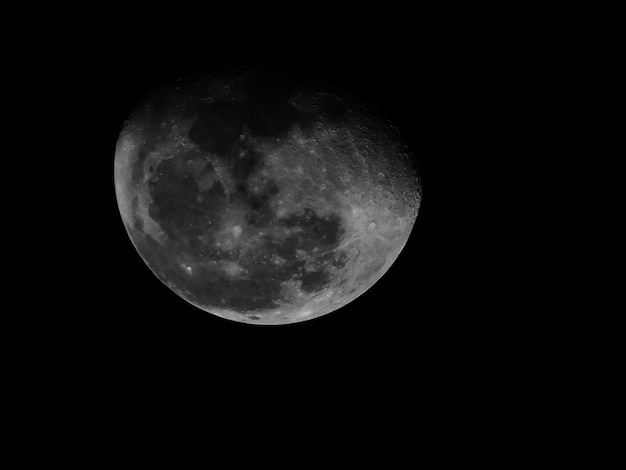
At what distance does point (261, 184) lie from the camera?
8.07 ft

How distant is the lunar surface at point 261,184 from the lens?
2459mm

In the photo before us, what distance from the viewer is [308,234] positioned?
2580 mm

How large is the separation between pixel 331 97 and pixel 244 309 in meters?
1.36

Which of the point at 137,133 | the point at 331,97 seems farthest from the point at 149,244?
the point at 331,97

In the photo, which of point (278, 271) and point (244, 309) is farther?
point (244, 309)

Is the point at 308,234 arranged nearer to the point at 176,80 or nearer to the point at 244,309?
the point at 244,309

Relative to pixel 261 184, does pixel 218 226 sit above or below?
below

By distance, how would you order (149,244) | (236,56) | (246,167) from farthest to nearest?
(149,244) < (236,56) < (246,167)

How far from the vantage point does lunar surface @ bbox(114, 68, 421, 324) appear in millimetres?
2459

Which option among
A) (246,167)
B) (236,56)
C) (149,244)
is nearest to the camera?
(246,167)

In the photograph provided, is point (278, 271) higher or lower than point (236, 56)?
lower

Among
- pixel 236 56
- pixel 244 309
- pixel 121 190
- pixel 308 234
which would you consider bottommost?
pixel 244 309

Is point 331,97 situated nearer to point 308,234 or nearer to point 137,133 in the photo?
point 308,234

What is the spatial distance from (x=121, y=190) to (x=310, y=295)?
1.33 metres
